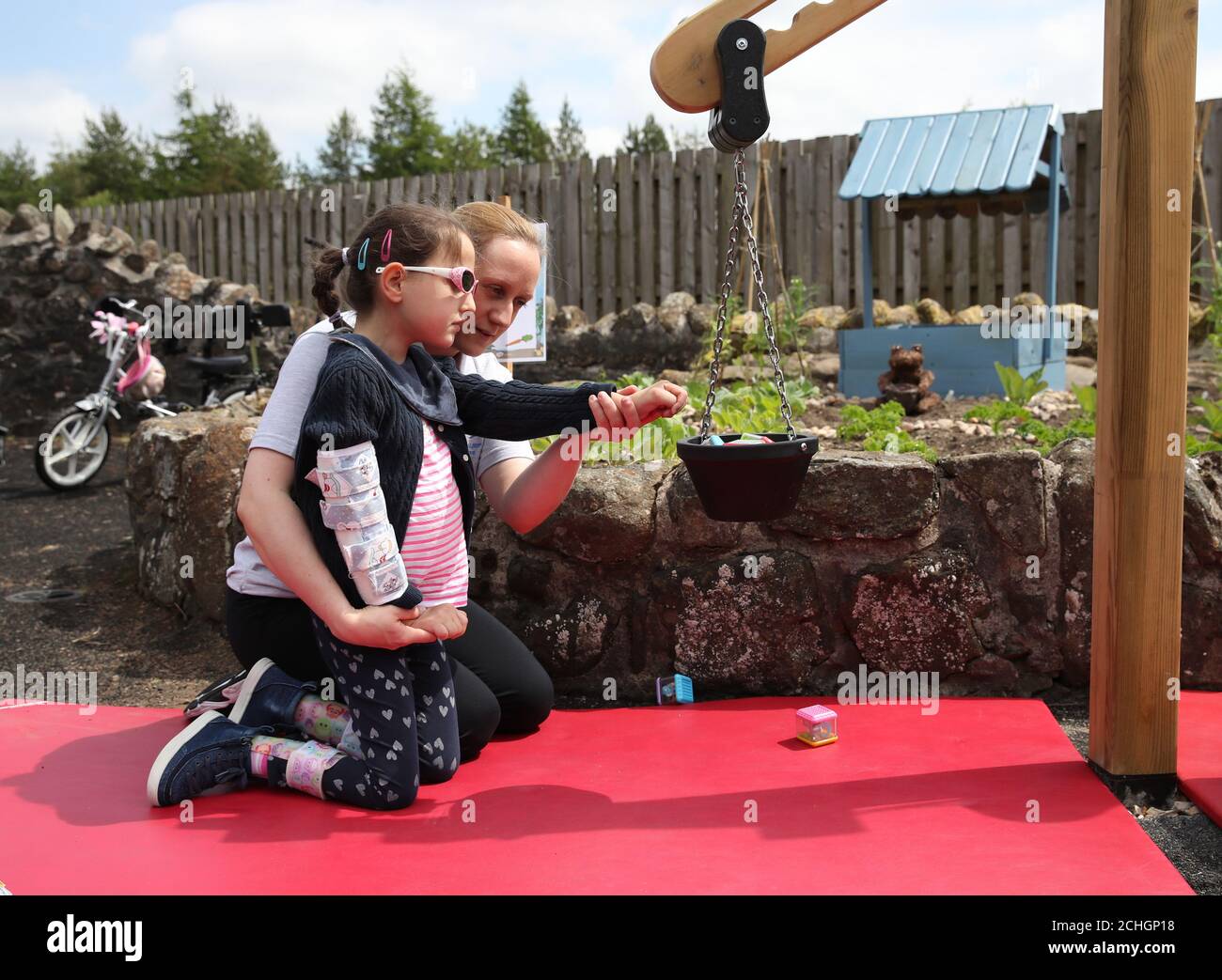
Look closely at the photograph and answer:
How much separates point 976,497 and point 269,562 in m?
1.91

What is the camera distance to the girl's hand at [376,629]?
7.50 feet

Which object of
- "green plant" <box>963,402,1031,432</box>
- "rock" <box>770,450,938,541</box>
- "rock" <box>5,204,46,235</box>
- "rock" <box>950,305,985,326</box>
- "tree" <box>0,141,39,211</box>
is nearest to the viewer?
"rock" <box>770,450,938,541</box>

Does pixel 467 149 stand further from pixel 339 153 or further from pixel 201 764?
pixel 201 764

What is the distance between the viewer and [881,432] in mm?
3936

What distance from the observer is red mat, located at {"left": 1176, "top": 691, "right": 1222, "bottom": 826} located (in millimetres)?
2406

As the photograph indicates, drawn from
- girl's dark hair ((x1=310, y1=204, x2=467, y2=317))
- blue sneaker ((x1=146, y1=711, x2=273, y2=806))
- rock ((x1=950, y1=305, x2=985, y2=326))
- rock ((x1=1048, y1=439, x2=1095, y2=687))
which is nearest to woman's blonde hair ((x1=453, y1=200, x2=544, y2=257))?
girl's dark hair ((x1=310, y1=204, x2=467, y2=317))

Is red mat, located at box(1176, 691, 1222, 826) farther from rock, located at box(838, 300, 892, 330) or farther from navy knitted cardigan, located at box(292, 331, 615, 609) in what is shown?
rock, located at box(838, 300, 892, 330)

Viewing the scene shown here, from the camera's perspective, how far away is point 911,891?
1989 mm

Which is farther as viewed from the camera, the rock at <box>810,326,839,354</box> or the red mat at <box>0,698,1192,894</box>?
the rock at <box>810,326,839,354</box>

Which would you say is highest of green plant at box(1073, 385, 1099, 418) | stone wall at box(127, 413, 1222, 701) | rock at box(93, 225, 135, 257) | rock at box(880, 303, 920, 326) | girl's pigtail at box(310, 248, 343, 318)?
rock at box(93, 225, 135, 257)

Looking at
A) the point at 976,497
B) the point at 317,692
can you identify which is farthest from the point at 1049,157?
the point at 317,692

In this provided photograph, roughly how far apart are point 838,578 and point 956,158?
3236mm

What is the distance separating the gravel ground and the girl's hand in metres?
1.54

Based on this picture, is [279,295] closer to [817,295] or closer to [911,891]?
[817,295]
